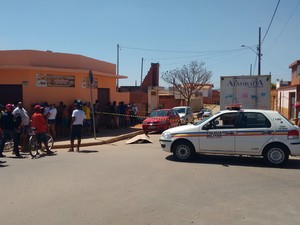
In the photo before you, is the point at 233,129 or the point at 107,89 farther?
the point at 107,89

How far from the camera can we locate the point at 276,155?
9812 millimetres

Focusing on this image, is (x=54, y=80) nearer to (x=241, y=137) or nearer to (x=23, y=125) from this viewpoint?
(x=23, y=125)

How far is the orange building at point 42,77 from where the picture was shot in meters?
16.9

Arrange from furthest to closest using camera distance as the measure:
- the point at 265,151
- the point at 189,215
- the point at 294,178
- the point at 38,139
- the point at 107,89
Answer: the point at 107,89 → the point at 38,139 → the point at 265,151 → the point at 294,178 → the point at 189,215

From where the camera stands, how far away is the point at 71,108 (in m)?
17.8

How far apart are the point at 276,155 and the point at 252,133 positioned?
882 millimetres

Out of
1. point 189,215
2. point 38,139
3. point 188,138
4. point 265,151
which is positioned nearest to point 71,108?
point 38,139


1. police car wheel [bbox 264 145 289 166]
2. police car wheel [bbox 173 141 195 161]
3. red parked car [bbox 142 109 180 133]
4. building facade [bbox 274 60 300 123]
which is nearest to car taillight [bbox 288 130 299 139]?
police car wheel [bbox 264 145 289 166]

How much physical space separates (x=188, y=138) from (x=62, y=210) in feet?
17.8

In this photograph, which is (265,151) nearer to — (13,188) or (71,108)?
(13,188)

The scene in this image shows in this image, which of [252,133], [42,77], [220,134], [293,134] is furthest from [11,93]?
[293,134]

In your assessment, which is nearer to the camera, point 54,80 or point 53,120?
point 53,120

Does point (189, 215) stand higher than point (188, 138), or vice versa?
point (188, 138)

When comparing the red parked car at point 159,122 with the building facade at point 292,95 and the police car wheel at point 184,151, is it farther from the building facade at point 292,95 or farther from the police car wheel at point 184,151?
the building facade at point 292,95
